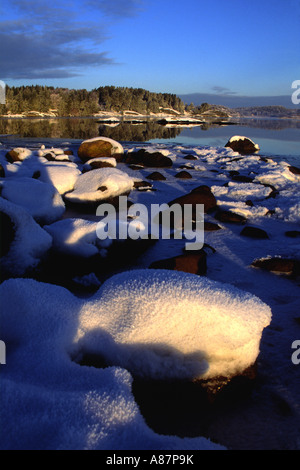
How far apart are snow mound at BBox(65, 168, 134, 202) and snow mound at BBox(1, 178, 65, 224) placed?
3.01ft

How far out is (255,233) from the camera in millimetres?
5109

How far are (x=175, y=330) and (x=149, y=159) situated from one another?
35.2 feet

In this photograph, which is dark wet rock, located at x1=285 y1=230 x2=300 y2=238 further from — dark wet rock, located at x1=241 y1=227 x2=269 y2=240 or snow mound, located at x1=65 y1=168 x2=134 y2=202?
snow mound, located at x1=65 y1=168 x2=134 y2=202

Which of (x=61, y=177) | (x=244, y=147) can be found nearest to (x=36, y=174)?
(x=61, y=177)

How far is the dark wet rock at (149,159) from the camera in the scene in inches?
471

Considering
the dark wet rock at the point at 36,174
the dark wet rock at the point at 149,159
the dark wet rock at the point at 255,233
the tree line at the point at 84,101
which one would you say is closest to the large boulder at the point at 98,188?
the dark wet rock at the point at 36,174

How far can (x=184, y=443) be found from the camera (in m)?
1.40

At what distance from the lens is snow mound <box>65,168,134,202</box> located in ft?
20.7

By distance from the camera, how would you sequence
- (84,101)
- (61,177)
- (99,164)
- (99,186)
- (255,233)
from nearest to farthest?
(255,233) < (99,186) < (61,177) < (99,164) < (84,101)

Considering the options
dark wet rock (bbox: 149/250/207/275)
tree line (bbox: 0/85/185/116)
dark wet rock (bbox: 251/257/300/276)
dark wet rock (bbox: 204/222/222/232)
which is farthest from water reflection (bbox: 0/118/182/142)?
tree line (bbox: 0/85/185/116)

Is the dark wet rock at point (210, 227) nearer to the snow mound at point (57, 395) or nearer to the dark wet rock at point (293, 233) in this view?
the dark wet rock at point (293, 233)

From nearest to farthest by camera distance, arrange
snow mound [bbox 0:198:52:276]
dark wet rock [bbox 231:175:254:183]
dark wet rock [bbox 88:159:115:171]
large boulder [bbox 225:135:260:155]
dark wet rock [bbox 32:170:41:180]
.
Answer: snow mound [bbox 0:198:52:276], dark wet rock [bbox 32:170:41:180], dark wet rock [bbox 231:175:254:183], dark wet rock [bbox 88:159:115:171], large boulder [bbox 225:135:260:155]

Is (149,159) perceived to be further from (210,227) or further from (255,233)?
(255,233)
